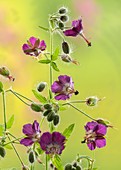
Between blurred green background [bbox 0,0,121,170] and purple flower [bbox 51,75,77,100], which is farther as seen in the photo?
blurred green background [bbox 0,0,121,170]

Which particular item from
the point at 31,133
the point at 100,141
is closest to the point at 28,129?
the point at 31,133

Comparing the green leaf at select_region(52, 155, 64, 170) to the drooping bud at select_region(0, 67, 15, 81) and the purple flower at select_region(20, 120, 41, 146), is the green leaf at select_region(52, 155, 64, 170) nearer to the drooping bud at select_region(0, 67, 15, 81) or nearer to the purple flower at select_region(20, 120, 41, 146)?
the purple flower at select_region(20, 120, 41, 146)

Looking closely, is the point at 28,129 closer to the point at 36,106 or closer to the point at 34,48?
the point at 36,106

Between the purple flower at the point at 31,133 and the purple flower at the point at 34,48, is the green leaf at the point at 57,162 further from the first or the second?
Answer: the purple flower at the point at 34,48

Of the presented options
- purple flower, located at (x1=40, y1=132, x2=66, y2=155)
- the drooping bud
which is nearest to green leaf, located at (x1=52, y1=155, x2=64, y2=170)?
purple flower, located at (x1=40, y1=132, x2=66, y2=155)

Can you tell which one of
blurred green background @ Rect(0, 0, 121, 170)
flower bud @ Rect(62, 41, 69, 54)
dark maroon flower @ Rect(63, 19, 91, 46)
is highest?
blurred green background @ Rect(0, 0, 121, 170)
